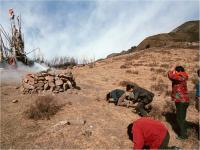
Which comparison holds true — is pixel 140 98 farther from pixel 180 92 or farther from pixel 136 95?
pixel 180 92

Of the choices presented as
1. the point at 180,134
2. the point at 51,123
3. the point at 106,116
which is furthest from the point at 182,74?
the point at 51,123

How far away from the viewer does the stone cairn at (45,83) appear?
11.5 meters

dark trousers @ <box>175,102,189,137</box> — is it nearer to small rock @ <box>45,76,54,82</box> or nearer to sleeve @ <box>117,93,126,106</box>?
sleeve @ <box>117,93,126,106</box>

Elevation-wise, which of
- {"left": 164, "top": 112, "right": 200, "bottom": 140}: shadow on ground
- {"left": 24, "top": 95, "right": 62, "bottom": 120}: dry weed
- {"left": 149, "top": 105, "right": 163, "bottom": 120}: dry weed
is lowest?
{"left": 164, "top": 112, "right": 200, "bottom": 140}: shadow on ground

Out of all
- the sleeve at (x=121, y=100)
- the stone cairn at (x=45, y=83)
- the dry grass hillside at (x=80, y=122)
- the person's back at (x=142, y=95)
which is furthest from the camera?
the stone cairn at (x=45, y=83)

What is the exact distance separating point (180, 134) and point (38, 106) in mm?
4230

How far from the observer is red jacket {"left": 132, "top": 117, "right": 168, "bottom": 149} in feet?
13.7

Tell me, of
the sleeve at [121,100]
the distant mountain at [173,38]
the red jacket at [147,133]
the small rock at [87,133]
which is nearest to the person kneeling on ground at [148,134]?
the red jacket at [147,133]

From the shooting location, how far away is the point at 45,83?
11.6 metres

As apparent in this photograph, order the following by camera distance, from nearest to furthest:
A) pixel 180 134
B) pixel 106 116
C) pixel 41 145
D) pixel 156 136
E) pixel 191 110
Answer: pixel 156 136, pixel 41 145, pixel 180 134, pixel 106 116, pixel 191 110

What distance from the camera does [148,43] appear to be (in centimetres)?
4219

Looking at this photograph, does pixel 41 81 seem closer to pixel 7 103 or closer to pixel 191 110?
pixel 7 103

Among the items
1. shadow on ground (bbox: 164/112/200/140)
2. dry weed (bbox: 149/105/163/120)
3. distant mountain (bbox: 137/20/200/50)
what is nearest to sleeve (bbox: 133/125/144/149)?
shadow on ground (bbox: 164/112/200/140)

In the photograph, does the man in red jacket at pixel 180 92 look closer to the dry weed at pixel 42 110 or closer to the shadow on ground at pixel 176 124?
the shadow on ground at pixel 176 124
